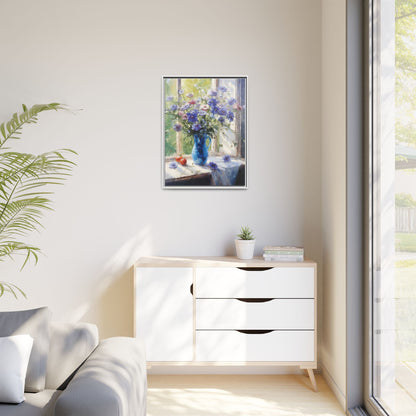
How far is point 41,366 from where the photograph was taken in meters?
1.92

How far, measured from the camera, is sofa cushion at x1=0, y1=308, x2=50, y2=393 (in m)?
1.91

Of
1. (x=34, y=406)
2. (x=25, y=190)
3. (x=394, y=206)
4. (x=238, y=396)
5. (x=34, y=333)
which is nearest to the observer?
(x=34, y=406)

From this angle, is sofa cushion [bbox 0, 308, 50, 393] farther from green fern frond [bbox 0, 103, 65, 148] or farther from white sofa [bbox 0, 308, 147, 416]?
green fern frond [bbox 0, 103, 65, 148]

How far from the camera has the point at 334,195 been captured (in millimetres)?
2857

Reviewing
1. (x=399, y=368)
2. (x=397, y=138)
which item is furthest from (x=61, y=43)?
(x=399, y=368)

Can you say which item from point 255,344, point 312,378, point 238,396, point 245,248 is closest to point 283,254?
point 245,248

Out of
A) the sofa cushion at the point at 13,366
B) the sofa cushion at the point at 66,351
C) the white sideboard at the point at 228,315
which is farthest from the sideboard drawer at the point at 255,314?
the sofa cushion at the point at 13,366

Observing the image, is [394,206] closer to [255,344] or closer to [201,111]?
[255,344]

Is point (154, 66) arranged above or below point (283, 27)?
below

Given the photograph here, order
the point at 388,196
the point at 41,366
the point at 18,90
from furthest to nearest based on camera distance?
1. the point at 18,90
2. the point at 388,196
3. the point at 41,366

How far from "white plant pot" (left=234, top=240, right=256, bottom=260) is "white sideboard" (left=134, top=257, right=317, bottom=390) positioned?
0.54ft

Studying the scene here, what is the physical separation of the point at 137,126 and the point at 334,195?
139 centimetres

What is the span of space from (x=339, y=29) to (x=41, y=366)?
2.38 m

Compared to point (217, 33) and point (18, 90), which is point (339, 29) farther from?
point (18, 90)
